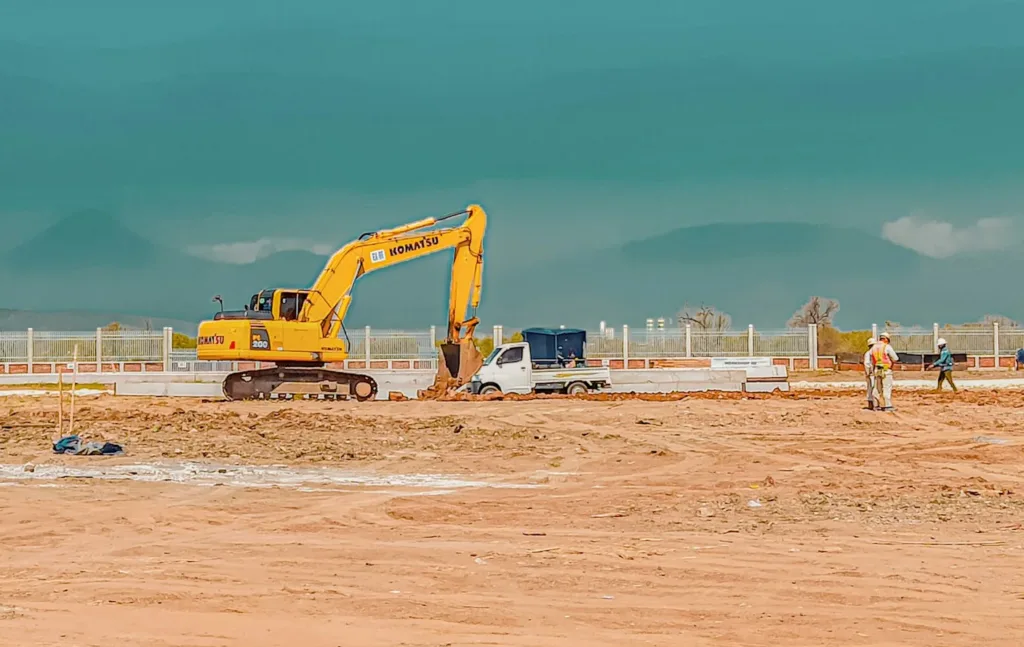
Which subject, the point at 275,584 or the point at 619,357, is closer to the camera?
the point at 275,584

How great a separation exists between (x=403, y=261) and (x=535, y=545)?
21.9m

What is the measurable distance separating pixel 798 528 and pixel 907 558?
5.18 ft

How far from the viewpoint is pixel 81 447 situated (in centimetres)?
1672

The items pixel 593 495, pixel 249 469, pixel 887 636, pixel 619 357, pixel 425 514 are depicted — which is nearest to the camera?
pixel 887 636

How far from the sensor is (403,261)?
3089 centimetres

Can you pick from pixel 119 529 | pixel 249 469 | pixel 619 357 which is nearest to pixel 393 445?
pixel 249 469

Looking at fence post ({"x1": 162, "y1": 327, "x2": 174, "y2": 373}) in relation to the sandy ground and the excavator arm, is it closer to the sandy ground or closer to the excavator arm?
the excavator arm

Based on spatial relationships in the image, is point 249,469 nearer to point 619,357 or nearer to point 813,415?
point 813,415

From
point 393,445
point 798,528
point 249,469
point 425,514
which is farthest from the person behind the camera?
point 393,445

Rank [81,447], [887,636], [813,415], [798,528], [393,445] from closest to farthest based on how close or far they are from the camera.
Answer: [887,636]
[798,528]
[81,447]
[393,445]
[813,415]

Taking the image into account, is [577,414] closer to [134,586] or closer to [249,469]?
[249,469]

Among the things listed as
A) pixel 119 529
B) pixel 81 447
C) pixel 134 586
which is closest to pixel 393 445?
pixel 81 447

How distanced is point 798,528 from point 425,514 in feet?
11.9

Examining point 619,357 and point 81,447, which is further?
point 619,357
